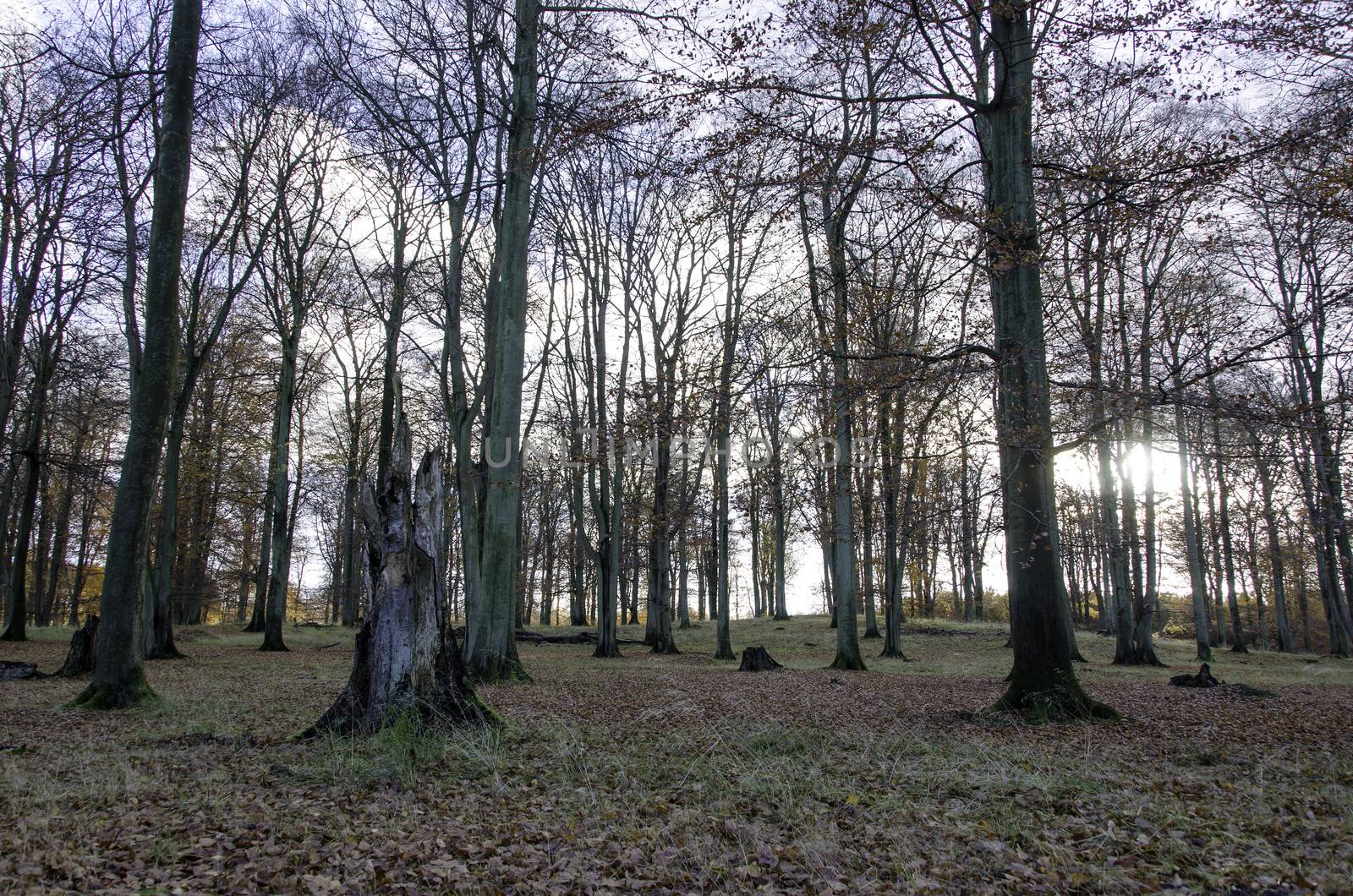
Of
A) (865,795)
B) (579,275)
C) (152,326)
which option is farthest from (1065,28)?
(579,275)

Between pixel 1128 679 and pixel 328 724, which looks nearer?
pixel 328 724

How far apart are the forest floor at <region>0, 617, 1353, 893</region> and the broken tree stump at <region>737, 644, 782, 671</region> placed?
22.1ft

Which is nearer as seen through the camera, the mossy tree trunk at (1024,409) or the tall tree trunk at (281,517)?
the mossy tree trunk at (1024,409)

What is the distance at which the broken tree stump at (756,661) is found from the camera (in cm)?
1476

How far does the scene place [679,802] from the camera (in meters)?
4.33

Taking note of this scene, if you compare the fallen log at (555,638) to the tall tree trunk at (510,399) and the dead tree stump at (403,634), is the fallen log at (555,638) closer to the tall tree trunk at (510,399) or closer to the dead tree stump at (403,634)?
the tall tree trunk at (510,399)

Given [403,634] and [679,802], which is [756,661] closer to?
[403,634]

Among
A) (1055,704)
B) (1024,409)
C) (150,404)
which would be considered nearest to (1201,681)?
(1055,704)

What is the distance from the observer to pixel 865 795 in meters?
→ 4.39

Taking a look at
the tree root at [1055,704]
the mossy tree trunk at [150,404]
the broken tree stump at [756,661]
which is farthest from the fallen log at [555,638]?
the tree root at [1055,704]

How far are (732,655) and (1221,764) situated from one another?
45.6 feet

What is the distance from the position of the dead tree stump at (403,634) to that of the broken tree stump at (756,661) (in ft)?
29.6

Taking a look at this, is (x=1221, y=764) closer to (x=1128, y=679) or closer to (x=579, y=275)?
(x=1128, y=679)

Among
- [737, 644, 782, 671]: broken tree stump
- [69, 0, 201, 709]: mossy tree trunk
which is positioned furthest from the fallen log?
[69, 0, 201, 709]: mossy tree trunk
